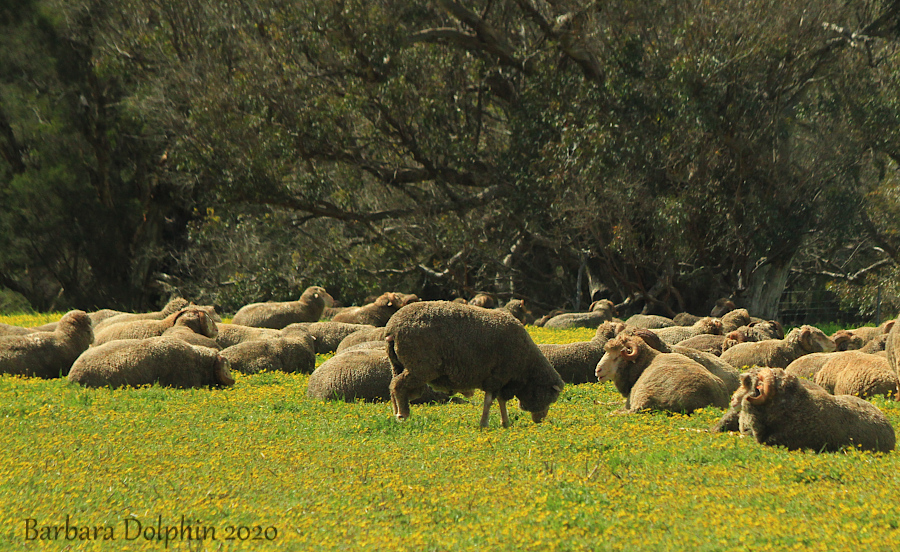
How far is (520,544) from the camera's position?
5094 millimetres

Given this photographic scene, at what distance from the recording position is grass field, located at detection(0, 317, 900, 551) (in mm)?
5242

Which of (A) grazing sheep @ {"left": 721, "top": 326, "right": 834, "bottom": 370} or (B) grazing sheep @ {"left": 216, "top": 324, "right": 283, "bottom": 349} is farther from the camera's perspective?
(B) grazing sheep @ {"left": 216, "top": 324, "right": 283, "bottom": 349}

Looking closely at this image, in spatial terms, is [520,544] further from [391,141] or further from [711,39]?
Result: [391,141]

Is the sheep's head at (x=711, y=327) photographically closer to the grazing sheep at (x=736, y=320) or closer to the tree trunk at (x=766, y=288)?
the grazing sheep at (x=736, y=320)

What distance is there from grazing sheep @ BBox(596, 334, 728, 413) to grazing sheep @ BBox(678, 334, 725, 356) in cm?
401

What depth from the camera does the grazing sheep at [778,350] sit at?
13.0 m

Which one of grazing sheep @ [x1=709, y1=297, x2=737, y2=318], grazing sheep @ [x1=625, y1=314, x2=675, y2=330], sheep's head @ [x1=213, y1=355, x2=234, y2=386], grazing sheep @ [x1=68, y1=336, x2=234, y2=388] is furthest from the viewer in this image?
grazing sheep @ [x1=709, y1=297, x2=737, y2=318]

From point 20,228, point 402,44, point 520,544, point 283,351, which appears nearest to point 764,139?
point 402,44

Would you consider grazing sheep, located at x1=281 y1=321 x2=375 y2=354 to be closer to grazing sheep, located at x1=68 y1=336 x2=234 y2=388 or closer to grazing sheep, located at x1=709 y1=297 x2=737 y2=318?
grazing sheep, located at x1=68 y1=336 x2=234 y2=388

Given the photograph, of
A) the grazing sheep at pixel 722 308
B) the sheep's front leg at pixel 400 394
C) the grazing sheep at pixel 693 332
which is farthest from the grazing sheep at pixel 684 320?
the sheep's front leg at pixel 400 394

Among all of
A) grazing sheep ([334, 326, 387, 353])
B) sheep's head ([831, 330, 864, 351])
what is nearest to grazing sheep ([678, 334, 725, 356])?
sheep's head ([831, 330, 864, 351])

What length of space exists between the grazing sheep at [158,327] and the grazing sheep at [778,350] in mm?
8985

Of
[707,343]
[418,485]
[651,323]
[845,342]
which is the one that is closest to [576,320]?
[651,323]

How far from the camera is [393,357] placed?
880cm
